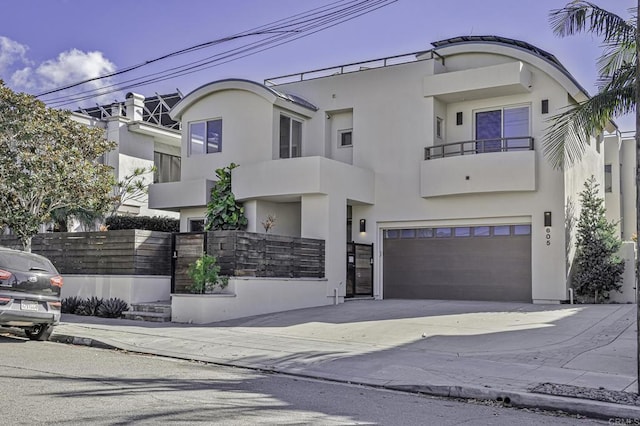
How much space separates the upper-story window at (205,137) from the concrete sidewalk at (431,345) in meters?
8.36

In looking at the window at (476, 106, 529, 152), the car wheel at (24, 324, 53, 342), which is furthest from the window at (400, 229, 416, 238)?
the car wheel at (24, 324, 53, 342)

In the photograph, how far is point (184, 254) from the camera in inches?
685

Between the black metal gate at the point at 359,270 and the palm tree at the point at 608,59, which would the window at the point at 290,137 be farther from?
the palm tree at the point at 608,59

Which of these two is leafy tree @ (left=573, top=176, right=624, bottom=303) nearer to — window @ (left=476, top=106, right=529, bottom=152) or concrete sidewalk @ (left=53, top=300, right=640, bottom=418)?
concrete sidewalk @ (left=53, top=300, right=640, bottom=418)

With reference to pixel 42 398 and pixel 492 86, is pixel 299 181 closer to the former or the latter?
pixel 492 86

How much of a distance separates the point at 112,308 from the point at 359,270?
7.71 m

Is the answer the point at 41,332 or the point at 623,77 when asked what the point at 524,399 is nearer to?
the point at 623,77

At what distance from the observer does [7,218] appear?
18.0 meters

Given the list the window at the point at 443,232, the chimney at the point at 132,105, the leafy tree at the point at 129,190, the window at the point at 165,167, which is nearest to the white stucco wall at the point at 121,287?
the leafy tree at the point at 129,190

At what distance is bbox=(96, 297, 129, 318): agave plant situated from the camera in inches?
664

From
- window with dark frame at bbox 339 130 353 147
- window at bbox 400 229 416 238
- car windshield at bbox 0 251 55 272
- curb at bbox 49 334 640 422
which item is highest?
window with dark frame at bbox 339 130 353 147

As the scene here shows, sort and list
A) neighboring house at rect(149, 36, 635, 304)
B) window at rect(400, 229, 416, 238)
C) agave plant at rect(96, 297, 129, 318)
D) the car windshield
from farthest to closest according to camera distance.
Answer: window at rect(400, 229, 416, 238) < neighboring house at rect(149, 36, 635, 304) < agave plant at rect(96, 297, 129, 318) < the car windshield

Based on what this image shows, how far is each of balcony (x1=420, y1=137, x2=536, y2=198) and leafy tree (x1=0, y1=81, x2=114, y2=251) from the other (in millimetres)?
9658

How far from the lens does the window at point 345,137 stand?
23328 mm
